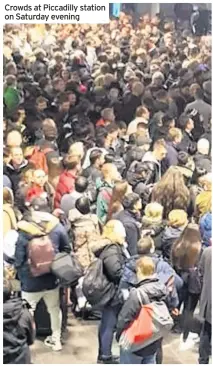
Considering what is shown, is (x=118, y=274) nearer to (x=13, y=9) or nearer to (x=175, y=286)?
(x=175, y=286)

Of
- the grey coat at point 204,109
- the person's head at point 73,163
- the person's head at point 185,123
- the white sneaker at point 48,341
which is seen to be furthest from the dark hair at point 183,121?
the white sneaker at point 48,341

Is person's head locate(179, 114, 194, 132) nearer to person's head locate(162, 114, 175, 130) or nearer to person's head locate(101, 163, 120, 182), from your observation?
person's head locate(162, 114, 175, 130)

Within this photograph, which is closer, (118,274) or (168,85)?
(118,274)

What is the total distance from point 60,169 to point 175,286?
18.8 inches

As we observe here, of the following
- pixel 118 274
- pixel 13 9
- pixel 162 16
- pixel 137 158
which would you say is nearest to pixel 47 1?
pixel 13 9

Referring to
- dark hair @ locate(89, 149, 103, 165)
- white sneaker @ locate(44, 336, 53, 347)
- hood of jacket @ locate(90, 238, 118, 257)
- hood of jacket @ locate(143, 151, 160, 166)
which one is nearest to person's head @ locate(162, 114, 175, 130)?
hood of jacket @ locate(143, 151, 160, 166)

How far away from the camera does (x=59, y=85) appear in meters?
3.43

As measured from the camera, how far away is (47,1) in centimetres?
303

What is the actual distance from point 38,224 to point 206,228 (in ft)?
1.52

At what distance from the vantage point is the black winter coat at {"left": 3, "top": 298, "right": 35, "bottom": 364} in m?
3.01

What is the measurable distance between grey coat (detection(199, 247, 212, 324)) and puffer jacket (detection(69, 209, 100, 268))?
1.02 feet

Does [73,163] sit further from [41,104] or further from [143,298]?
[143,298]

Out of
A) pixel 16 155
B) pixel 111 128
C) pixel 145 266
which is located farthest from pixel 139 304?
pixel 111 128

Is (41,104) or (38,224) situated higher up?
(41,104)
